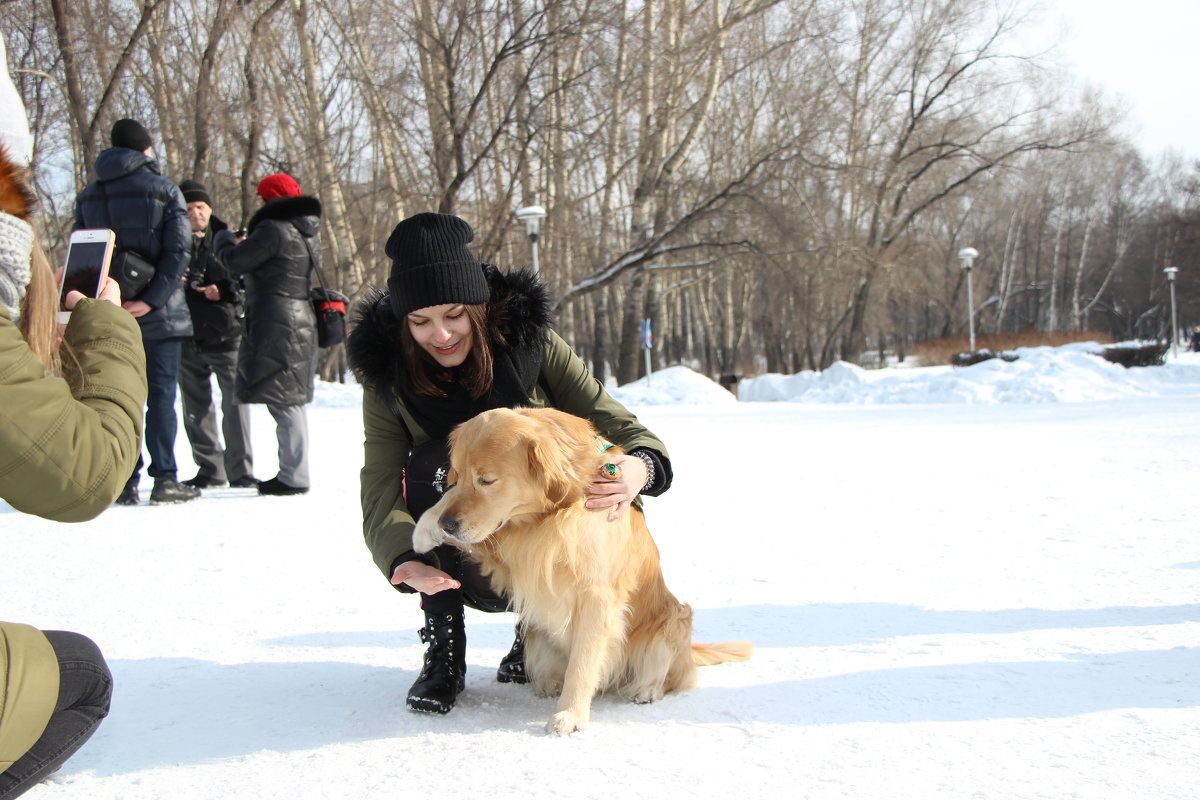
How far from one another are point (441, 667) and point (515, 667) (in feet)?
0.97

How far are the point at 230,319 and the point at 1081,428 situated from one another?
8.05 metres

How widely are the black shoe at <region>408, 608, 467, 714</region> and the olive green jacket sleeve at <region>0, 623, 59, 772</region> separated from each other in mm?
901

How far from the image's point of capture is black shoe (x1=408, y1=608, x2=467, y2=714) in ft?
7.57

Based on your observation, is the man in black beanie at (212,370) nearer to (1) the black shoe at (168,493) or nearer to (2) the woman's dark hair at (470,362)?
(1) the black shoe at (168,493)

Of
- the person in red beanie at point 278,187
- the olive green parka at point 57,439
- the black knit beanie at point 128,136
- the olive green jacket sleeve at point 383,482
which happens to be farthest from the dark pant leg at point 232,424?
the olive green parka at point 57,439

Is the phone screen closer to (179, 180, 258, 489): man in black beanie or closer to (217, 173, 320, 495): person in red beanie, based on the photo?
(217, 173, 320, 495): person in red beanie

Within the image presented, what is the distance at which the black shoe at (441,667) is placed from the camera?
2309 millimetres

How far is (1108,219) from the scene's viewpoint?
52.3m

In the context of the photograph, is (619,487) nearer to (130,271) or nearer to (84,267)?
(84,267)

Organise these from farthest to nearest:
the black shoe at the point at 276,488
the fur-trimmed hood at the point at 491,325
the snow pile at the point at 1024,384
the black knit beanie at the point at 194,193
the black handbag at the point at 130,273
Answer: the snow pile at the point at 1024,384 < the black knit beanie at the point at 194,193 < the black shoe at the point at 276,488 < the black handbag at the point at 130,273 < the fur-trimmed hood at the point at 491,325

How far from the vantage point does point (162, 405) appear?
5.41m

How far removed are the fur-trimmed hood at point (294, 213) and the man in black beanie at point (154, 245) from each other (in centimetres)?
45

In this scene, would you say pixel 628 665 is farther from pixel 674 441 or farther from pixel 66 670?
pixel 674 441

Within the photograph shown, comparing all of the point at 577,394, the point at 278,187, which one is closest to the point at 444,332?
the point at 577,394
